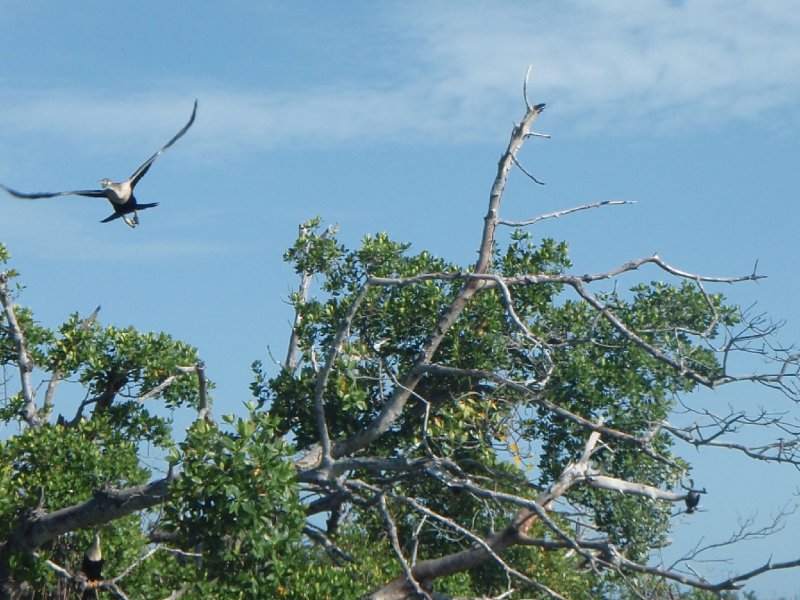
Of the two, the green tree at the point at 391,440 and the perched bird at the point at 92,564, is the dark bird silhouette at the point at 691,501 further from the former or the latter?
the perched bird at the point at 92,564

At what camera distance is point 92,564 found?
41.1 feet

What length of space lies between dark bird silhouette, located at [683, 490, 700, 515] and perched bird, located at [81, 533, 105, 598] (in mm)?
6524

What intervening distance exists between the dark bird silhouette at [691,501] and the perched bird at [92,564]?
652 cm

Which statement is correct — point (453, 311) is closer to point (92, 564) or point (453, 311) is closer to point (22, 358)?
point (92, 564)

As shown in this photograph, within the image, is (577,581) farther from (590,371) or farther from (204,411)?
(204,411)

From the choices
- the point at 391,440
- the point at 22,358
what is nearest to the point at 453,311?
the point at 391,440

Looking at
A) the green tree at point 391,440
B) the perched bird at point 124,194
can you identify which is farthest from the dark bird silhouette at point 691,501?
the perched bird at point 124,194

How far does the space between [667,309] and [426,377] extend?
2993 mm

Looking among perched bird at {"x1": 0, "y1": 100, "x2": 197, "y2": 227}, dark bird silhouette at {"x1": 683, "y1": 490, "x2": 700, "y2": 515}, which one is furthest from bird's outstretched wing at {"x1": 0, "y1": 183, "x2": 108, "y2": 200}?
dark bird silhouette at {"x1": 683, "y1": 490, "x2": 700, "y2": 515}

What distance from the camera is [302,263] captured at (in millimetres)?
13555

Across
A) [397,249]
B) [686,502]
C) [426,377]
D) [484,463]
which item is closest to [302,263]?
[397,249]

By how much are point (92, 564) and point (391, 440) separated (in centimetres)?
366

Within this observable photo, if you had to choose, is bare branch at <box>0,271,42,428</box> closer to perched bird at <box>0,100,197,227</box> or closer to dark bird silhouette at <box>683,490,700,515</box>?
perched bird at <box>0,100,197,227</box>

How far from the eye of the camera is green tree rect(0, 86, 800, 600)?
34.5 feet
